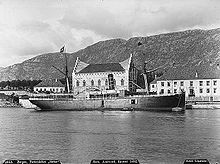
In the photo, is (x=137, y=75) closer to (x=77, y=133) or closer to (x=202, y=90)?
(x=202, y=90)

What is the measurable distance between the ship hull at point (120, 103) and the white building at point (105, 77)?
10190 millimetres

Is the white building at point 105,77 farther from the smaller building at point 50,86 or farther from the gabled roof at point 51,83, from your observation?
the gabled roof at point 51,83

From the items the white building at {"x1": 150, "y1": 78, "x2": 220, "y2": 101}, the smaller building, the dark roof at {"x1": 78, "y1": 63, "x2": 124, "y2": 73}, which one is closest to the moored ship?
the dark roof at {"x1": 78, "y1": 63, "x2": 124, "y2": 73}

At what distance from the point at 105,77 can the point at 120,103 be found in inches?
648

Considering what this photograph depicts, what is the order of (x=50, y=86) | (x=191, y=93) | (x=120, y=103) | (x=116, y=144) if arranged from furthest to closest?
(x=50, y=86), (x=191, y=93), (x=120, y=103), (x=116, y=144)

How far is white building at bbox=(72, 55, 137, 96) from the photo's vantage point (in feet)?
263

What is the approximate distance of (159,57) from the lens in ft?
358

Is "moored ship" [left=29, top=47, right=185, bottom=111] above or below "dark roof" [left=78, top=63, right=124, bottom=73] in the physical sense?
below

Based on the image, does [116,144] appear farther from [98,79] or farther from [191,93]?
[98,79]

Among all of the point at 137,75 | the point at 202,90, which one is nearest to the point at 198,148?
the point at 202,90

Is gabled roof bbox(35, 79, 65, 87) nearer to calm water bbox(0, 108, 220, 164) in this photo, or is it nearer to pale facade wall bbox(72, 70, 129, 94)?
pale facade wall bbox(72, 70, 129, 94)

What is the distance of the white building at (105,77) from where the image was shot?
80.2m

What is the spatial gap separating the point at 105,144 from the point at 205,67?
51.6 m

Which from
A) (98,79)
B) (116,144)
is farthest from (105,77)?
(116,144)
